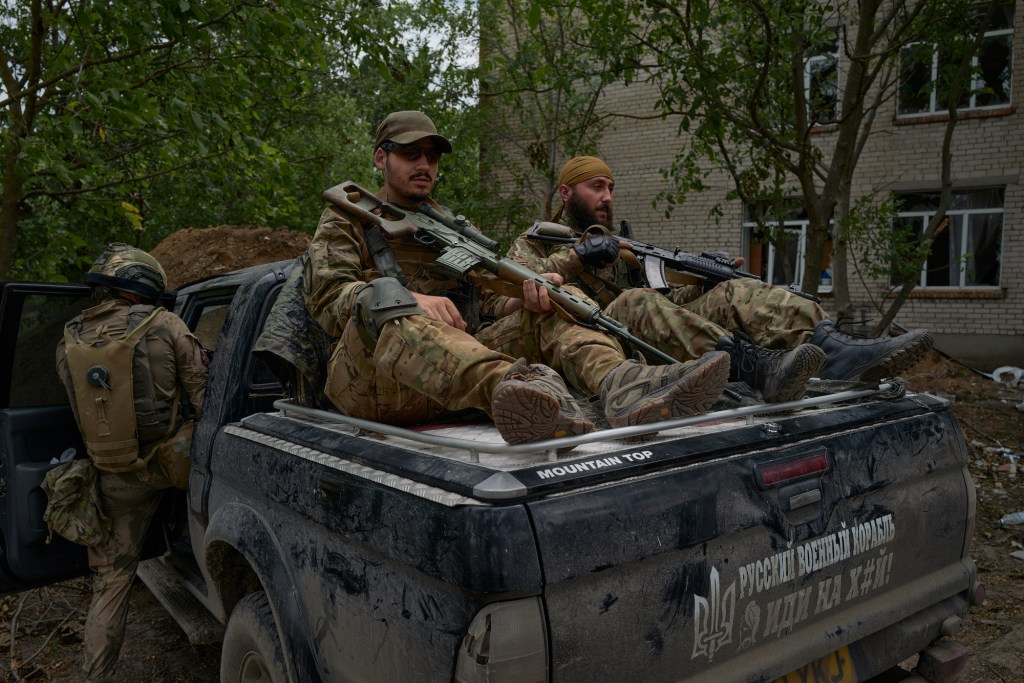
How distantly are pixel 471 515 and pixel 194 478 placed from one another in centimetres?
182

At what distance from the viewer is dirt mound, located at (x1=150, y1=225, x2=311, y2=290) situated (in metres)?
6.18

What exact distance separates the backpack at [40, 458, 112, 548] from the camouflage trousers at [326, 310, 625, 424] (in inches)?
49.6

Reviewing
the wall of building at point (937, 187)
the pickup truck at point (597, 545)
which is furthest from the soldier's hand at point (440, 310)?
the wall of building at point (937, 187)

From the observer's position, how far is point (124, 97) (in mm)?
5301

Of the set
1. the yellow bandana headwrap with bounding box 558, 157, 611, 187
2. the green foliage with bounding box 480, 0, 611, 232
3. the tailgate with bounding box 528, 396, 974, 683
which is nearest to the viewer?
the tailgate with bounding box 528, 396, 974, 683

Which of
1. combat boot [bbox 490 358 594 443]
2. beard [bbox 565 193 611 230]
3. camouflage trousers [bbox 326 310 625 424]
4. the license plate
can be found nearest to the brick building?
beard [bbox 565 193 611 230]

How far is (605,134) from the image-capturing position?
13961 millimetres

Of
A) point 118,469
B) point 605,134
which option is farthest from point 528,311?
point 605,134

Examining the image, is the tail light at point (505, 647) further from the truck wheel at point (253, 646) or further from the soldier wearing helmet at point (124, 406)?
the soldier wearing helmet at point (124, 406)

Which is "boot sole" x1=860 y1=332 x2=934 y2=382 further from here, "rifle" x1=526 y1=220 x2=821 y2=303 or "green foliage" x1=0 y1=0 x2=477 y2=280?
"green foliage" x1=0 y1=0 x2=477 y2=280

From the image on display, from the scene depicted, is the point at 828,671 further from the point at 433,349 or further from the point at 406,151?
the point at 406,151

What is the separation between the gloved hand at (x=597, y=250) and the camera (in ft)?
11.1

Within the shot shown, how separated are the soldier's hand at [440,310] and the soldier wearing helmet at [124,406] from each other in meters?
1.31

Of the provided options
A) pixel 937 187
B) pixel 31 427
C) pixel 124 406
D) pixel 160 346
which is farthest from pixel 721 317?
pixel 937 187
